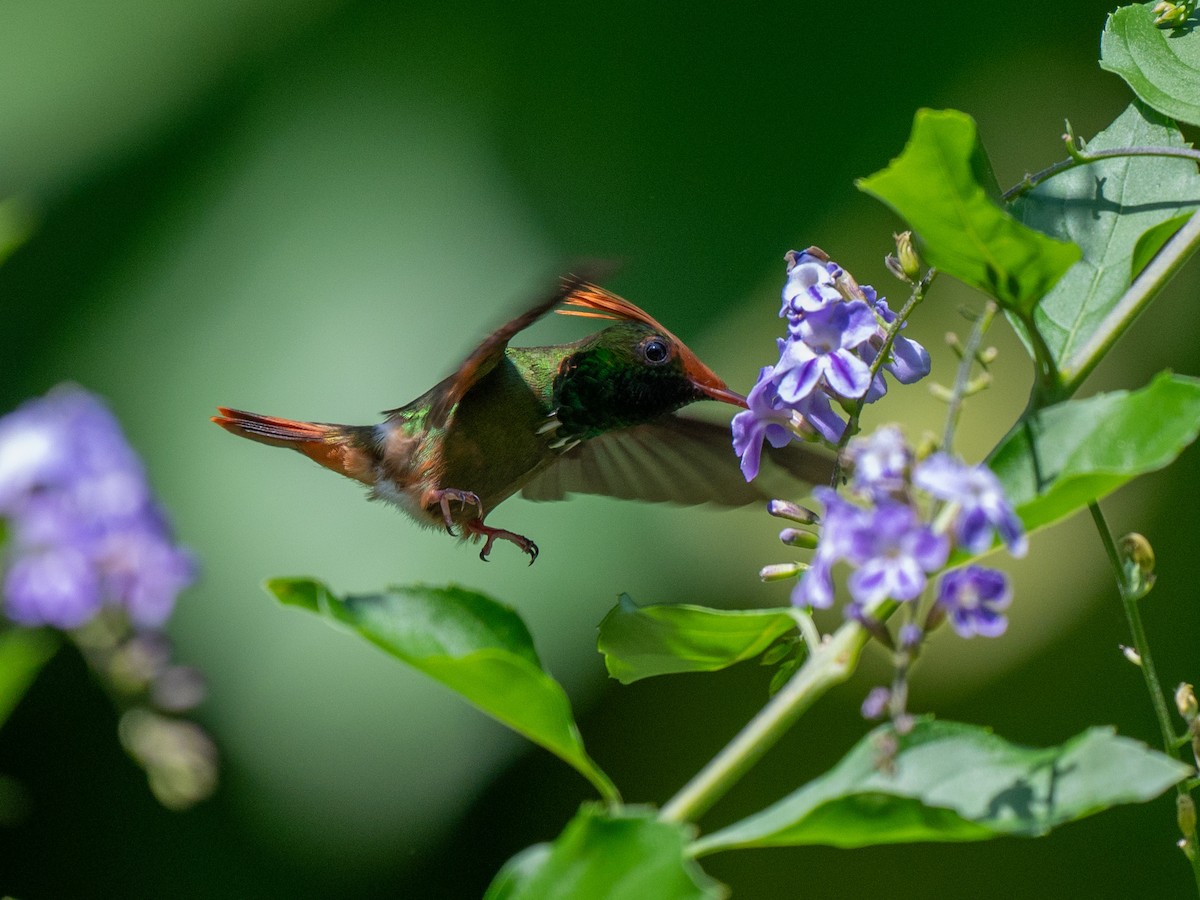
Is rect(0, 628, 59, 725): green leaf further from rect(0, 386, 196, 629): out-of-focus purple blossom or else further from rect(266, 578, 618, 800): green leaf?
rect(266, 578, 618, 800): green leaf

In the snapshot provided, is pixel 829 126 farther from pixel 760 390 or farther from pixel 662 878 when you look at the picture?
pixel 662 878

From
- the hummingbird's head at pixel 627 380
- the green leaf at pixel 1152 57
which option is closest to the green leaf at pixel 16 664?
the hummingbird's head at pixel 627 380

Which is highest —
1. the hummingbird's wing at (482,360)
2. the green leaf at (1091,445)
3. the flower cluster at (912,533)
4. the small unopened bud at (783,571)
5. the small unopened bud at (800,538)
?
the hummingbird's wing at (482,360)

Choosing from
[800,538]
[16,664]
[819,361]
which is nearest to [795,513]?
[800,538]

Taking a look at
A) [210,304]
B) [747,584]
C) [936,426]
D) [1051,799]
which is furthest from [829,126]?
[1051,799]

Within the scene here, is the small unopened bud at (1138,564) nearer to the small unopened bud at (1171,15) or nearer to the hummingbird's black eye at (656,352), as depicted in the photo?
the small unopened bud at (1171,15)

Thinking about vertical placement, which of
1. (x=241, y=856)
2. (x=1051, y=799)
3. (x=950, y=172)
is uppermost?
(x=950, y=172)
